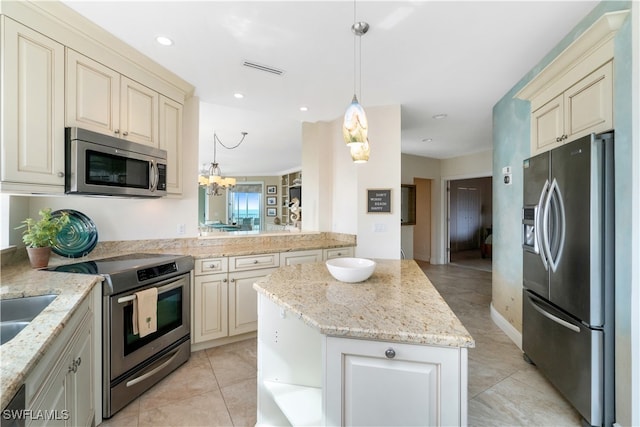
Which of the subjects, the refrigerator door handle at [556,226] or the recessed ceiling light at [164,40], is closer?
the refrigerator door handle at [556,226]

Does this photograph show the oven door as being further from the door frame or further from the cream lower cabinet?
the door frame

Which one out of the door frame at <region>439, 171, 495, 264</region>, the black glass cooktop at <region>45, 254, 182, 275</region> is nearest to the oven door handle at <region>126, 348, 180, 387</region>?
the black glass cooktop at <region>45, 254, 182, 275</region>

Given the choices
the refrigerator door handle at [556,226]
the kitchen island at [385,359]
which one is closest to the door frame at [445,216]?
the refrigerator door handle at [556,226]

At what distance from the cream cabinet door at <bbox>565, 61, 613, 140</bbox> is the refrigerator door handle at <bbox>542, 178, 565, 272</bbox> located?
37 cm

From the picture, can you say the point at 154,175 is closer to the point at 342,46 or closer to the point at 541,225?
the point at 342,46

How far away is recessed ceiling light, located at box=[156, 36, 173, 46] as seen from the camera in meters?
2.00

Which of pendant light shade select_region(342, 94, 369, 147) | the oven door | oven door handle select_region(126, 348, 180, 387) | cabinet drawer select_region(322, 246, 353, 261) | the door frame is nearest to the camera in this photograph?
pendant light shade select_region(342, 94, 369, 147)

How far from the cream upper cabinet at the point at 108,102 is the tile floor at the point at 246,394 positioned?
1965 mm

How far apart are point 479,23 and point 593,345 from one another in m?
2.12

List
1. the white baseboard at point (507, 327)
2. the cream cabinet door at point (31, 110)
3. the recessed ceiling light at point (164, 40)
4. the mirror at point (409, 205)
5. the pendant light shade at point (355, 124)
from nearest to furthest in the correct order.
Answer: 1. the cream cabinet door at point (31, 110)
2. the pendant light shade at point (355, 124)
3. the recessed ceiling light at point (164, 40)
4. the white baseboard at point (507, 327)
5. the mirror at point (409, 205)

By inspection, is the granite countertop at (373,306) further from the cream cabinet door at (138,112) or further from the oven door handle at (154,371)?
the cream cabinet door at (138,112)

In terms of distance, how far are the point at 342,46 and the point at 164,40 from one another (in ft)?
4.33

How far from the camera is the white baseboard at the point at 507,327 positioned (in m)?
2.70

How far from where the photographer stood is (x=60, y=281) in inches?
61.9
